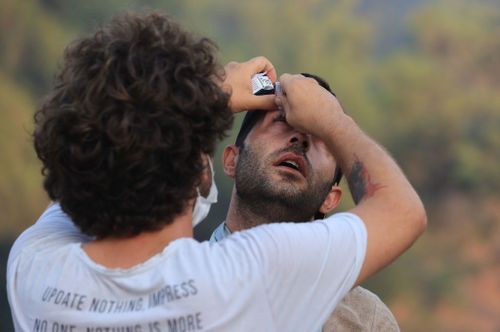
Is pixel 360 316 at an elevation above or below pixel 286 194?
below

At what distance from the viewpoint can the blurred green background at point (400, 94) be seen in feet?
22.5

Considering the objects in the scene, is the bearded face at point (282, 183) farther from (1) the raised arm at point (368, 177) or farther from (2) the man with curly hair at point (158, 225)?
(2) the man with curly hair at point (158, 225)

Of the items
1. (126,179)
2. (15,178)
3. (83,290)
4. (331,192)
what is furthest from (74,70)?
(15,178)

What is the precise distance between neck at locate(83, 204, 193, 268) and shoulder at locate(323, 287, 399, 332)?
1.10 m

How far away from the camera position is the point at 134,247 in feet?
6.10

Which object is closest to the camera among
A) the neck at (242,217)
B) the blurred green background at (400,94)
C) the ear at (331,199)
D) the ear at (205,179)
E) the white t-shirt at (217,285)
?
the white t-shirt at (217,285)

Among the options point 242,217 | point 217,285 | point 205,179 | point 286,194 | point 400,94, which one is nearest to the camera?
point 217,285

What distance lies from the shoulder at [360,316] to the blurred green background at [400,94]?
13.0ft

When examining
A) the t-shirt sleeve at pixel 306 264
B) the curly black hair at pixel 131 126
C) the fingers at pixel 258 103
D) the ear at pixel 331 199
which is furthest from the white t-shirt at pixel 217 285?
the ear at pixel 331 199

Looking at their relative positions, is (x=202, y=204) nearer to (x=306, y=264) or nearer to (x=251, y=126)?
(x=306, y=264)

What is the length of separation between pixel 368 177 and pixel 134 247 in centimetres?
53

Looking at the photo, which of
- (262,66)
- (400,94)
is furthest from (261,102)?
(400,94)

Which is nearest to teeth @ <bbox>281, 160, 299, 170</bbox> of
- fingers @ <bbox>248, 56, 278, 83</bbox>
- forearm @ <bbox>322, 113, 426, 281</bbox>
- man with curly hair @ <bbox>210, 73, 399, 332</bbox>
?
man with curly hair @ <bbox>210, 73, 399, 332</bbox>

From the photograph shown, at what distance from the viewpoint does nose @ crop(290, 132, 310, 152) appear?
116 inches
